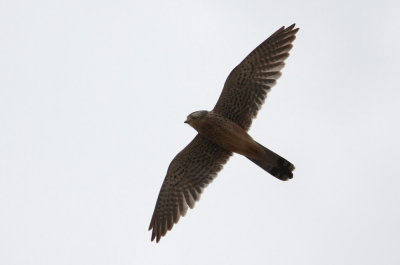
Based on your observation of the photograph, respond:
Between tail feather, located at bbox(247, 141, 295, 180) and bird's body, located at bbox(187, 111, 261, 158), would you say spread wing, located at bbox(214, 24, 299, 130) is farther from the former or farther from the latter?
tail feather, located at bbox(247, 141, 295, 180)

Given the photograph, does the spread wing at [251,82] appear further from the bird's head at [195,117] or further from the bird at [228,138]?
the bird's head at [195,117]

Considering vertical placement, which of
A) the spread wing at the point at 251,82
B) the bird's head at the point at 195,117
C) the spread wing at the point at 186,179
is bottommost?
the spread wing at the point at 186,179

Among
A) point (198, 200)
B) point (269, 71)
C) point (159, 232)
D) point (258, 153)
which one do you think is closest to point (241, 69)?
point (269, 71)

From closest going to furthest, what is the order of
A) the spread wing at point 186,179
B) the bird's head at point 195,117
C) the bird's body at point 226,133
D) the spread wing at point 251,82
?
the bird's body at point 226,133, the bird's head at point 195,117, the spread wing at point 251,82, the spread wing at point 186,179

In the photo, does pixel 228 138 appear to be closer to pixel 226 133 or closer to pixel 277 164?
pixel 226 133

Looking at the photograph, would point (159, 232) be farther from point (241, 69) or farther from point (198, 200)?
point (241, 69)

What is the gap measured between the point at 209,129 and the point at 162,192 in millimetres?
1972

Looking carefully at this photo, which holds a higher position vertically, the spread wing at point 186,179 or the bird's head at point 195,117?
the bird's head at point 195,117

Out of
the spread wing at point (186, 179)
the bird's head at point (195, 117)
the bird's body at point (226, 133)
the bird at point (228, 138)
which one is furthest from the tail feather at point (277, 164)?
the bird's head at point (195, 117)

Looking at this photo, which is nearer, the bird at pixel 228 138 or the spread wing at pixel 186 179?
the bird at pixel 228 138

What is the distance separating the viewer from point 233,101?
45.6 feet

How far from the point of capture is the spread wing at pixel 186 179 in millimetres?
14289

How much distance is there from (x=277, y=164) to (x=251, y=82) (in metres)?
1.73

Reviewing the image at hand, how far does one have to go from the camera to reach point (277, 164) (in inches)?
532
